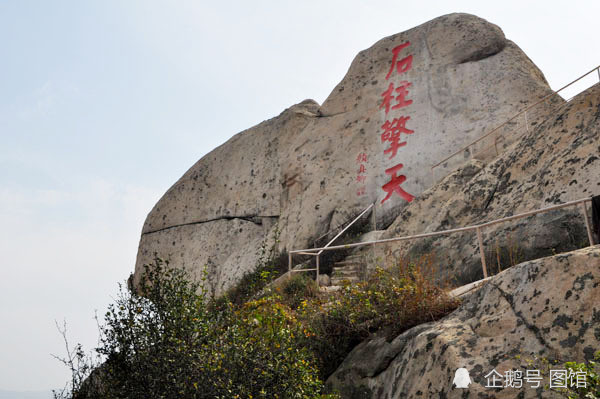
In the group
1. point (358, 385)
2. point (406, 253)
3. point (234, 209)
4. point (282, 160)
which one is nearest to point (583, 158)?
point (406, 253)

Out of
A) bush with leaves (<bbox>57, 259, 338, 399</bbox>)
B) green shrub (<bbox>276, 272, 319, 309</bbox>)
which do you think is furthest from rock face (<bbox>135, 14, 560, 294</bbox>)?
bush with leaves (<bbox>57, 259, 338, 399</bbox>)

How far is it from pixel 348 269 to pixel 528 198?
4.11 meters

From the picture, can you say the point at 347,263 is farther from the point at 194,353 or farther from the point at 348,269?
the point at 194,353

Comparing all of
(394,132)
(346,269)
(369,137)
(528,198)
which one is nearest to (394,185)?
(394,132)

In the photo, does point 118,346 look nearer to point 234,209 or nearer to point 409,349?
point 409,349

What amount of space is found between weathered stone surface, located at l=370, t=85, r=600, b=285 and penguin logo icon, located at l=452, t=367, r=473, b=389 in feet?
9.15

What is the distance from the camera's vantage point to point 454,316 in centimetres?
458

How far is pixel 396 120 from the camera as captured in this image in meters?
13.5

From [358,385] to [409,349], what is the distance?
79cm

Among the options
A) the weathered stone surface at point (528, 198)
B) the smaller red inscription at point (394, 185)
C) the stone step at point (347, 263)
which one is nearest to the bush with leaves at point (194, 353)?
the weathered stone surface at point (528, 198)

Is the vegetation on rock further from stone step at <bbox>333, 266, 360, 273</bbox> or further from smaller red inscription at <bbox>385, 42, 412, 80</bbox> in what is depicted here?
smaller red inscription at <bbox>385, 42, 412, 80</bbox>

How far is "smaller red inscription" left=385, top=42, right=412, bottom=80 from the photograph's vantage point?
550 inches

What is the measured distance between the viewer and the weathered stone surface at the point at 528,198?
6.74m

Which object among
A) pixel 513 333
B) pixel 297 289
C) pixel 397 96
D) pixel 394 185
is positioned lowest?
pixel 513 333
